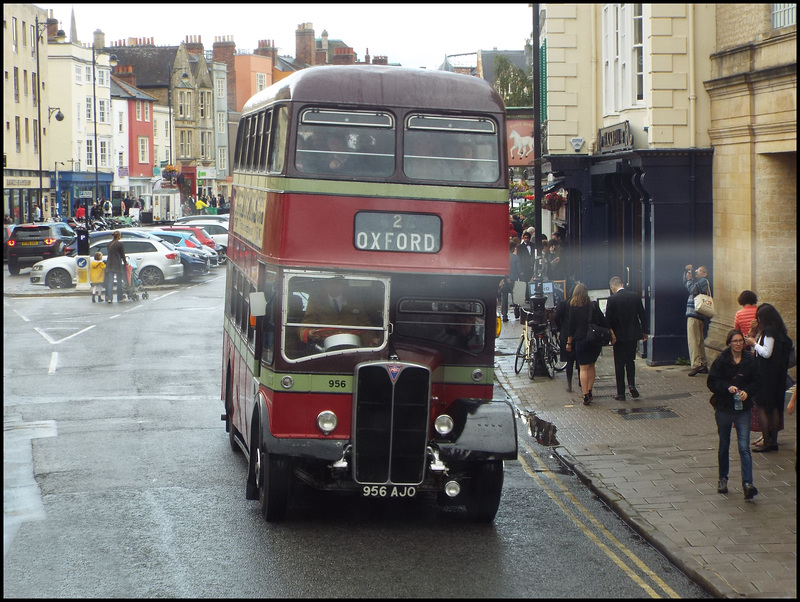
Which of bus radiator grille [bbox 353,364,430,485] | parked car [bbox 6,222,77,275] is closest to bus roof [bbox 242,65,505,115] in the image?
bus radiator grille [bbox 353,364,430,485]

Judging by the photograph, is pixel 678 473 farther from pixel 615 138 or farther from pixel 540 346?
pixel 615 138

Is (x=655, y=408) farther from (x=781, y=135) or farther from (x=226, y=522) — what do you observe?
(x=226, y=522)

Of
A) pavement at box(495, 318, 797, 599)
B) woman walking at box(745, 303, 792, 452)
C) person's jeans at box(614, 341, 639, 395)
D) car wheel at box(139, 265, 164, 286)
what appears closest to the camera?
pavement at box(495, 318, 797, 599)

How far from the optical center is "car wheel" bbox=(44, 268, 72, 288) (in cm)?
3744

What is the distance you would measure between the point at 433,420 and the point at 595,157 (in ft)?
48.4

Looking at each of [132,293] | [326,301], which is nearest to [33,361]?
[132,293]

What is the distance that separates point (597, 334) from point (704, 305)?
251 cm

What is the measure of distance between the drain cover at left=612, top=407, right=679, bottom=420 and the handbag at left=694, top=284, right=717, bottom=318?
2.62 m

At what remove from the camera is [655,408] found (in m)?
16.5

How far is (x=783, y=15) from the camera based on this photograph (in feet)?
56.0

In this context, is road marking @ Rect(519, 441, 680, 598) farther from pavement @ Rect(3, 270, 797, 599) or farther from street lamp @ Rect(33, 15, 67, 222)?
street lamp @ Rect(33, 15, 67, 222)

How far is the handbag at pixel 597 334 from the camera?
16875mm

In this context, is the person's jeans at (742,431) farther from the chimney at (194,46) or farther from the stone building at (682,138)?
the chimney at (194,46)

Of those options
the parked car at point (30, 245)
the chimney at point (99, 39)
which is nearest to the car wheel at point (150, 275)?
the parked car at point (30, 245)
